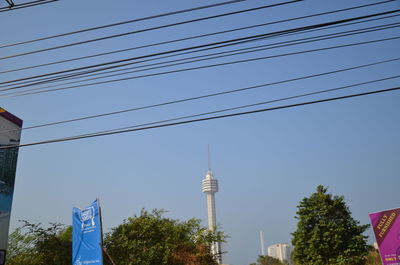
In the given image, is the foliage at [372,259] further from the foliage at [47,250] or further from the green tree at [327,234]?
the foliage at [47,250]

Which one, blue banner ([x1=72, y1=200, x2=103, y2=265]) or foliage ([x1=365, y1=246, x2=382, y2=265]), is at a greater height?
blue banner ([x1=72, y1=200, x2=103, y2=265])

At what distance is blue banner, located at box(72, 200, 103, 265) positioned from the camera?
14.3 metres

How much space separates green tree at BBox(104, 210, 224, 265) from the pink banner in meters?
14.5

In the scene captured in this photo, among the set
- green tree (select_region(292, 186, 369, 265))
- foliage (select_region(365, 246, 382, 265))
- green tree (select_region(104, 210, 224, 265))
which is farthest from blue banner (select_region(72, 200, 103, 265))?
foliage (select_region(365, 246, 382, 265))

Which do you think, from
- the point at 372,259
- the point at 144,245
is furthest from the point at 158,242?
the point at 372,259

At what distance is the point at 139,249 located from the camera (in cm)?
2531

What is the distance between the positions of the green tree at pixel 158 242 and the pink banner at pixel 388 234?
14.5m

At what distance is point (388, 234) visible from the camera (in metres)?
13.7

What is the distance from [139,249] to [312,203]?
13878 millimetres

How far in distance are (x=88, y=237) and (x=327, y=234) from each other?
60.5 ft

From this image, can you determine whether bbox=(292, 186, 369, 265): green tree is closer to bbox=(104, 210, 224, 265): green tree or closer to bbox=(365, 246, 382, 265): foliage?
bbox=(365, 246, 382, 265): foliage

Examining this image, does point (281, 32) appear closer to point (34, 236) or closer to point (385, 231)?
point (385, 231)

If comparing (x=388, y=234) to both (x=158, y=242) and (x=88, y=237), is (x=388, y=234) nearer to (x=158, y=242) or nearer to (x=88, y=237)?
(x=88, y=237)

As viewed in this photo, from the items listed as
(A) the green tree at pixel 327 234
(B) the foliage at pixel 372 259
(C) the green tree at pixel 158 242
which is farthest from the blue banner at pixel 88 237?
(B) the foliage at pixel 372 259
